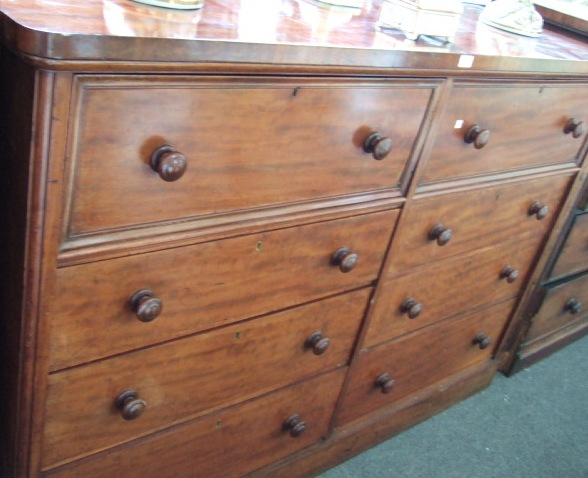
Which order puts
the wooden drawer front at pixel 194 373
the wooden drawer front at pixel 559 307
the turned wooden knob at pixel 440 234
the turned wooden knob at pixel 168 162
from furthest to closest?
1. the wooden drawer front at pixel 559 307
2. the turned wooden knob at pixel 440 234
3. the wooden drawer front at pixel 194 373
4. the turned wooden knob at pixel 168 162

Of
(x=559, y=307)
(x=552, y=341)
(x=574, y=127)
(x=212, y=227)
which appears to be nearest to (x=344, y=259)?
(x=212, y=227)

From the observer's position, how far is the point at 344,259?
1091 millimetres

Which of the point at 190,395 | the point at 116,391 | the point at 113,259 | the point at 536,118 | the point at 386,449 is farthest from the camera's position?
the point at 386,449

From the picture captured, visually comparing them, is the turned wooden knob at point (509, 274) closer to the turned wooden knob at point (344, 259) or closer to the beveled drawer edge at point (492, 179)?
the beveled drawer edge at point (492, 179)

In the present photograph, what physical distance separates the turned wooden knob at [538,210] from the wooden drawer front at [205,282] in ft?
1.66

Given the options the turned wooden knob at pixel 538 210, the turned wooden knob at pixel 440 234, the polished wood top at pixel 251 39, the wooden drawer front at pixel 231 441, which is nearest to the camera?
the polished wood top at pixel 251 39

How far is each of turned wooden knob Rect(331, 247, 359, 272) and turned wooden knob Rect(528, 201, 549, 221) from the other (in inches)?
23.9

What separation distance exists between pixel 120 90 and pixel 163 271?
27cm

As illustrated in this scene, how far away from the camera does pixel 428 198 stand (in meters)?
1.20

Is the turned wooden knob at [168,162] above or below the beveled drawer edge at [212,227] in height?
above

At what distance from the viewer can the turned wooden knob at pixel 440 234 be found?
1.26m

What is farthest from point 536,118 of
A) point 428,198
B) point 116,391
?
point 116,391

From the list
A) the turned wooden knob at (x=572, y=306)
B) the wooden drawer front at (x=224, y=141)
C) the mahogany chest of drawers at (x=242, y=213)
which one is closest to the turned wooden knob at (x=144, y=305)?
the mahogany chest of drawers at (x=242, y=213)

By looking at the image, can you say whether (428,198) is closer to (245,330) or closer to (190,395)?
(245,330)
